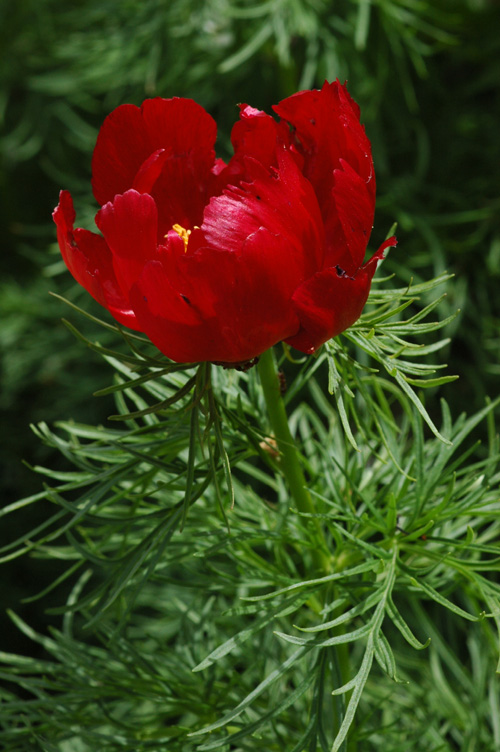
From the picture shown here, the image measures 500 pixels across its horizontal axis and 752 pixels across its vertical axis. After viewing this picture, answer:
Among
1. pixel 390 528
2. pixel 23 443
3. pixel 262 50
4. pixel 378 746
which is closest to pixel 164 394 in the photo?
pixel 390 528

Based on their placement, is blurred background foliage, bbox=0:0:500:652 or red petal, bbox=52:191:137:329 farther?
blurred background foliage, bbox=0:0:500:652

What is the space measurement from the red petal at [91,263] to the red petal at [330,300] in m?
0.07

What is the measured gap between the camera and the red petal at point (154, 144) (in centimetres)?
38

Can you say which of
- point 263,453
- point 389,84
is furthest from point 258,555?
point 389,84

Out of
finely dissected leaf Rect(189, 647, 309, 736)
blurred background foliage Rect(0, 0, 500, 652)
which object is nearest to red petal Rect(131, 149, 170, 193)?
finely dissected leaf Rect(189, 647, 309, 736)

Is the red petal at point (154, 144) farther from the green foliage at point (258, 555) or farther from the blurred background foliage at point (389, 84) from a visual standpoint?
the blurred background foliage at point (389, 84)

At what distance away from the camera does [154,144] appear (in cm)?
38

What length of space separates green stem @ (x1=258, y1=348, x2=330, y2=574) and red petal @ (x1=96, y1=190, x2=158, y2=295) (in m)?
0.09

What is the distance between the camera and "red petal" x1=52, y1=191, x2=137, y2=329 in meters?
0.35

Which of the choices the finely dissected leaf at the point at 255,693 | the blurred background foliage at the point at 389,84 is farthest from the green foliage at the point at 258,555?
the blurred background foliage at the point at 389,84

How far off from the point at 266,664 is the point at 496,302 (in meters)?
0.65

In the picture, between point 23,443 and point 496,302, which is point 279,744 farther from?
point 23,443

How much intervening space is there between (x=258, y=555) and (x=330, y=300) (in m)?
0.24

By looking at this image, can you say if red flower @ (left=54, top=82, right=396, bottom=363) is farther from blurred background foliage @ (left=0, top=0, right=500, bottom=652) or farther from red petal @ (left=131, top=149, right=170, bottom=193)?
blurred background foliage @ (left=0, top=0, right=500, bottom=652)
